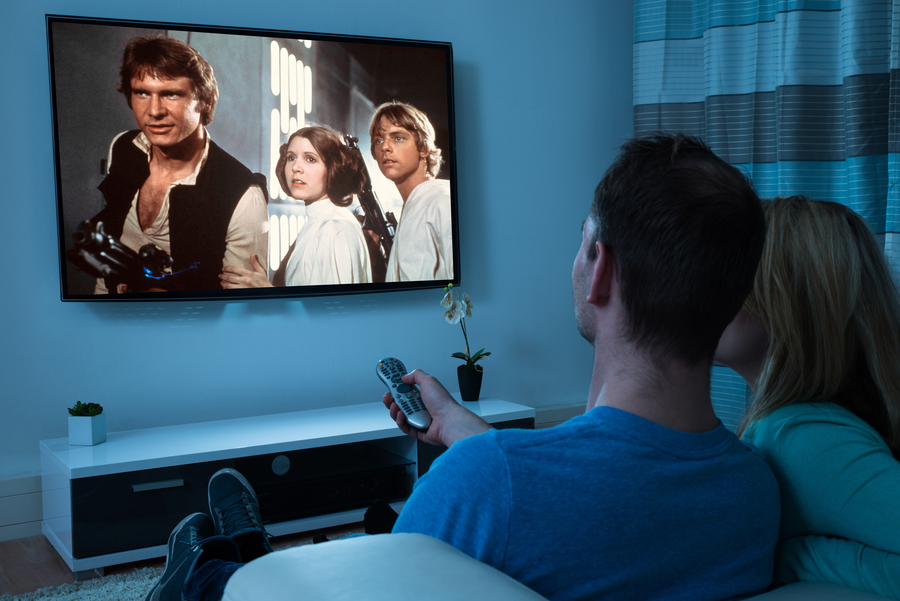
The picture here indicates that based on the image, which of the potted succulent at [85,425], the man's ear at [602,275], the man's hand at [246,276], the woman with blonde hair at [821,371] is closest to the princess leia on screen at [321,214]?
the man's hand at [246,276]

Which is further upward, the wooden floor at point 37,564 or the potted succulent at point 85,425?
the potted succulent at point 85,425

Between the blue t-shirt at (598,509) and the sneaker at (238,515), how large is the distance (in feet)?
2.62

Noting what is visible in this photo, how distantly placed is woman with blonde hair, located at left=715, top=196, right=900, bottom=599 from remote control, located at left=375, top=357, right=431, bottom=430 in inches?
22.7

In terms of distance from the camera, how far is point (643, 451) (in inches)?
27.9

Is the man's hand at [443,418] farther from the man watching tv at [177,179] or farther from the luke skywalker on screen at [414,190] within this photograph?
the luke skywalker on screen at [414,190]

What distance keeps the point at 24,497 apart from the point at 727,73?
3.19 metres

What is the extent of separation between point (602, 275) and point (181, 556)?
94cm

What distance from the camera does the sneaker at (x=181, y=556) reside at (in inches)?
44.3

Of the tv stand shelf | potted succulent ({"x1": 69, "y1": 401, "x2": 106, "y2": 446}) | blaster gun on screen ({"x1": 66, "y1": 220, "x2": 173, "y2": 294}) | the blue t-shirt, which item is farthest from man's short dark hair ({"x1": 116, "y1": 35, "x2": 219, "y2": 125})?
the blue t-shirt

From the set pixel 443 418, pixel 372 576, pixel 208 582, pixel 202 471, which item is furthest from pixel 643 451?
pixel 202 471

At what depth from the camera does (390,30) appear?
2998 mm

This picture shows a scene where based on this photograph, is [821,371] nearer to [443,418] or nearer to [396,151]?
[443,418]

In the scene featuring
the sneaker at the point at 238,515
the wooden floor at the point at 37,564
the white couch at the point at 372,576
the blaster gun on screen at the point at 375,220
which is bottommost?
the wooden floor at the point at 37,564

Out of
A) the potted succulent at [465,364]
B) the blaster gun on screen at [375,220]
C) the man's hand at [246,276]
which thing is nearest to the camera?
the man's hand at [246,276]
